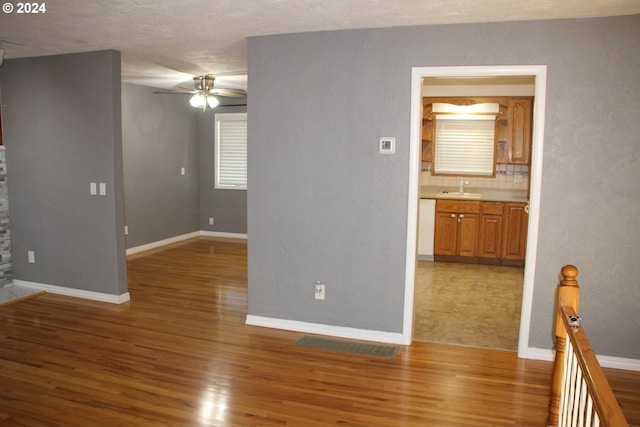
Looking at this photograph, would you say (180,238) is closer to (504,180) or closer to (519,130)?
(504,180)

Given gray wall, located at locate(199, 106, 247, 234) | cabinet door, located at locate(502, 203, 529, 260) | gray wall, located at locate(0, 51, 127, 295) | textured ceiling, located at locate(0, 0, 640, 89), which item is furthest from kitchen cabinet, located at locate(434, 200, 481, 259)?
Result: gray wall, located at locate(0, 51, 127, 295)

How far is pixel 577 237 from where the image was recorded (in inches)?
141

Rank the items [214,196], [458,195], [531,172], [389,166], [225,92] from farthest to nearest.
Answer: [214,196]
[458,195]
[225,92]
[389,166]
[531,172]

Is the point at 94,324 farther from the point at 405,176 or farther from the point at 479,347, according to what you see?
the point at 479,347

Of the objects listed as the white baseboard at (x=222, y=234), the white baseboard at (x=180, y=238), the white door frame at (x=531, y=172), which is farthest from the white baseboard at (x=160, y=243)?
the white door frame at (x=531, y=172)

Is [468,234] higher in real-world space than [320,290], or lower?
higher

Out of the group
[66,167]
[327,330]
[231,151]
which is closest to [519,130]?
[327,330]

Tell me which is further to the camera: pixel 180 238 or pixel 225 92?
pixel 180 238

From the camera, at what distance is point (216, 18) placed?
354 centimetres

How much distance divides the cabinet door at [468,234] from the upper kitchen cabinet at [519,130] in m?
1.03

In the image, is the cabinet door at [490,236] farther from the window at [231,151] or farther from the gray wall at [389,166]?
the window at [231,151]

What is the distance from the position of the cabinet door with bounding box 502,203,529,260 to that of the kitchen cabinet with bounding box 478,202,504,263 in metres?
0.08

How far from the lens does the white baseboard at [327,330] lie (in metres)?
4.00

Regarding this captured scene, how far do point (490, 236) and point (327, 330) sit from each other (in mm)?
3459
